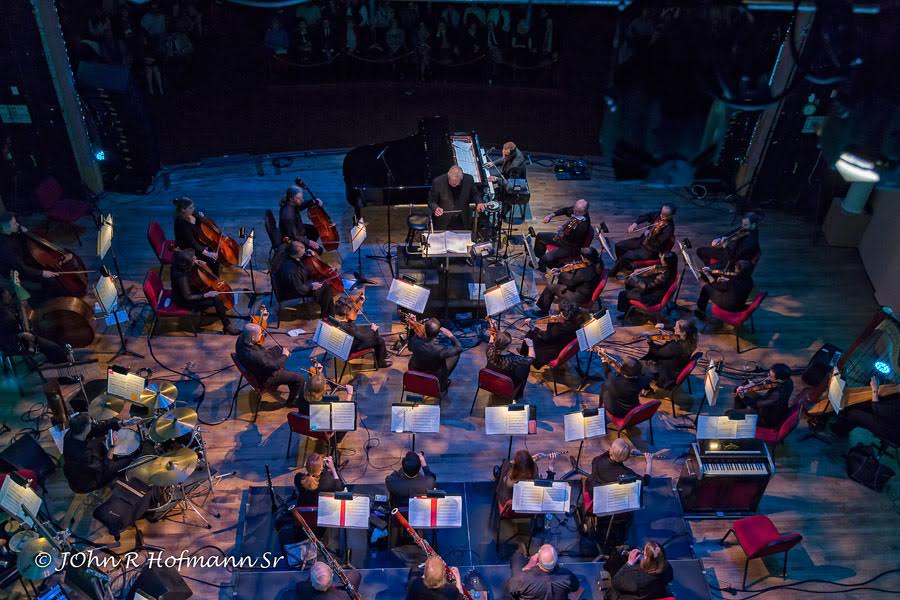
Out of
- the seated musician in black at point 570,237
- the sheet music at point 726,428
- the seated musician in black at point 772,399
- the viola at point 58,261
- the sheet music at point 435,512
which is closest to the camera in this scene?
the sheet music at point 435,512

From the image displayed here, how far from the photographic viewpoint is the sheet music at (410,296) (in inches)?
365

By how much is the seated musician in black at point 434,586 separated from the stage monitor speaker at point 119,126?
30.0ft

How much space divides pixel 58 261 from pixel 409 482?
6004mm

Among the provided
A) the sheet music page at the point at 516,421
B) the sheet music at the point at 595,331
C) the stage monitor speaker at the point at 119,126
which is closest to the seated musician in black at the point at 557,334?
the sheet music at the point at 595,331

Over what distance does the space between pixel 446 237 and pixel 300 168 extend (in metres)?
4.90

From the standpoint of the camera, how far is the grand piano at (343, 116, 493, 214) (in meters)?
11.7

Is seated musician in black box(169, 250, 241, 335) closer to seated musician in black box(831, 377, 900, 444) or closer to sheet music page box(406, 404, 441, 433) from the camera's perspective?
sheet music page box(406, 404, 441, 433)

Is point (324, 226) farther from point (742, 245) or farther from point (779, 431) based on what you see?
point (779, 431)

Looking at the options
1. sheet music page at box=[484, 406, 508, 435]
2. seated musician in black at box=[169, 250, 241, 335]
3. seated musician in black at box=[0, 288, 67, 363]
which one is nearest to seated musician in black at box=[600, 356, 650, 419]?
sheet music page at box=[484, 406, 508, 435]

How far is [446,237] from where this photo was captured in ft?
34.6

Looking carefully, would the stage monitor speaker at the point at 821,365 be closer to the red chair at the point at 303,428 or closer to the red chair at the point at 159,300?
the red chair at the point at 303,428

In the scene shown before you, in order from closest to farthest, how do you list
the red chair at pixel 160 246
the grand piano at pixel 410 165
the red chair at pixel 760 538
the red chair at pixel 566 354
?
the red chair at pixel 760 538 → the red chair at pixel 566 354 → the red chair at pixel 160 246 → the grand piano at pixel 410 165

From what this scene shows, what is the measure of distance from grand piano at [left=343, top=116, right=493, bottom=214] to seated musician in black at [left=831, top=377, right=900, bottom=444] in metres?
5.54

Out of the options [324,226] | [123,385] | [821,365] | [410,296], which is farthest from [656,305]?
[123,385]
